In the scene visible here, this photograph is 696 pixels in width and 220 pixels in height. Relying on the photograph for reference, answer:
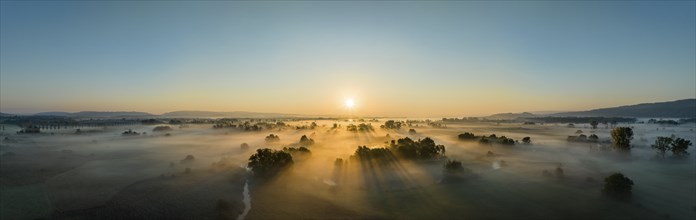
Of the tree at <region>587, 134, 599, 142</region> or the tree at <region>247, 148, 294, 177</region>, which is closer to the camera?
the tree at <region>247, 148, 294, 177</region>

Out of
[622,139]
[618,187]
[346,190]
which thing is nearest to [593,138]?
[622,139]

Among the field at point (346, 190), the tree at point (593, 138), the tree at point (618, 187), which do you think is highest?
the tree at point (593, 138)

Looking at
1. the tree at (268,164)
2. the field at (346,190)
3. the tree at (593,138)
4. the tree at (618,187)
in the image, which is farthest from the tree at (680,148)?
the tree at (268,164)

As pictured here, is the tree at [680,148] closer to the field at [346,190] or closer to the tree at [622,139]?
the field at [346,190]

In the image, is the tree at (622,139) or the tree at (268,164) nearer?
the tree at (268,164)

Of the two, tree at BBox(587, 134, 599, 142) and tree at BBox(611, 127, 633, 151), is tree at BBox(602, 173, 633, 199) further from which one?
tree at BBox(587, 134, 599, 142)

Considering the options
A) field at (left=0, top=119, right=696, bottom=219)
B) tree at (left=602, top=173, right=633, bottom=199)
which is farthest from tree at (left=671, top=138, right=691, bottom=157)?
tree at (left=602, top=173, right=633, bottom=199)

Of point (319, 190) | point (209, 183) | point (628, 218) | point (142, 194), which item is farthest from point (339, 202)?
point (628, 218)

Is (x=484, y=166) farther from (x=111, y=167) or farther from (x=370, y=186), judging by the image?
(x=111, y=167)

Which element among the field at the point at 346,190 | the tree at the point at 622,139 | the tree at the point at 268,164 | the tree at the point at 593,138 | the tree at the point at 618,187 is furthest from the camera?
the tree at the point at 593,138
